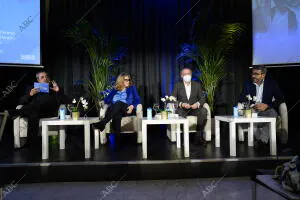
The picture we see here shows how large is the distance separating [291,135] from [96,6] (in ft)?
12.9

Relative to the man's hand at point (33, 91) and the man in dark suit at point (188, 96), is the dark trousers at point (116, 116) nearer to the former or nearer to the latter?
the man in dark suit at point (188, 96)

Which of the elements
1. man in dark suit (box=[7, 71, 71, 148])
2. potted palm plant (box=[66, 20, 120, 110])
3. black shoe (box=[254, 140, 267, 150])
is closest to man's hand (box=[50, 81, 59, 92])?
man in dark suit (box=[7, 71, 71, 148])

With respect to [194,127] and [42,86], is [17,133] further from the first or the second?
[194,127]

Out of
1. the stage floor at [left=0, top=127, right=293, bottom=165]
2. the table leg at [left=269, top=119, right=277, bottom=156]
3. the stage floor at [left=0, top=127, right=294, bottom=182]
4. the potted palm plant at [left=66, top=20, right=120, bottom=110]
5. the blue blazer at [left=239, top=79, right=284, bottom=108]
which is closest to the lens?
the stage floor at [left=0, top=127, right=294, bottom=182]

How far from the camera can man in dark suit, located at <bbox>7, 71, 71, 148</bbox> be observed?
3593 millimetres

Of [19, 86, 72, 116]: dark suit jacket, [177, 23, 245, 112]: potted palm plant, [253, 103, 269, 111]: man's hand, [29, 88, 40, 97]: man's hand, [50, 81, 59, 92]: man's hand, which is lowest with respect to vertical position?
[253, 103, 269, 111]: man's hand

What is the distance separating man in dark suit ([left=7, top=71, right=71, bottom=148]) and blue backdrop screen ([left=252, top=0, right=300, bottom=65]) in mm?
3284

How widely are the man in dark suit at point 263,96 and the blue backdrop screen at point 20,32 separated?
3346 mm

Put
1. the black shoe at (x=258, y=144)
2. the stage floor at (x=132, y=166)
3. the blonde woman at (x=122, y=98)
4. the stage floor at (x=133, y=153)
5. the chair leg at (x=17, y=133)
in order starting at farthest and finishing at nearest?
the blonde woman at (x=122, y=98) < the chair leg at (x=17, y=133) < the black shoe at (x=258, y=144) < the stage floor at (x=133, y=153) < the stage floor at (x=132, y=166)

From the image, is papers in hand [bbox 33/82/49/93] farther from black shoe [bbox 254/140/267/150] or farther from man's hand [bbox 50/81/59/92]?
black shoe [bbox 254/140/267/150]

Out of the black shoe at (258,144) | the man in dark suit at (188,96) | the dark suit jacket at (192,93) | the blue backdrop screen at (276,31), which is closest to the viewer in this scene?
the black shoe at (258,144)

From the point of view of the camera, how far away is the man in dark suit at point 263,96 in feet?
12.3

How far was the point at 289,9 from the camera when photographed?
4.73 meters

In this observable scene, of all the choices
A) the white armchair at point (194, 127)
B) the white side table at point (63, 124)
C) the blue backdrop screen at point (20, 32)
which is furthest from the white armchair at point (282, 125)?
the blue backdrop screen at point (20, 32)
